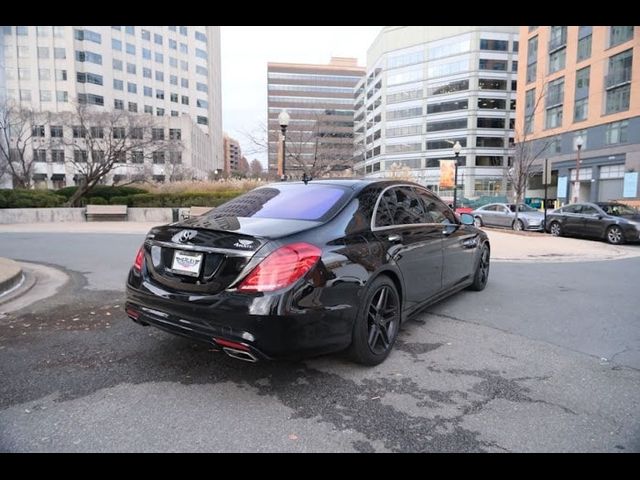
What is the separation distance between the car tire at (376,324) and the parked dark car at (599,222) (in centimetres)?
1319

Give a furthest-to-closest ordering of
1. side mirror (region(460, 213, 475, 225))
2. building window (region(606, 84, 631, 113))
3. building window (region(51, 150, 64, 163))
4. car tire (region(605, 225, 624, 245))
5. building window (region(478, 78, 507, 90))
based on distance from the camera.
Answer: building window (region(478, 78, 507, 90)) → building window (region(51, 150, 64, 163)) → building window (region(606, 84, 631, 113)) → car tire (region(605, 225, 624, 245)) → side mirror (region(460, 213, 475, 225))

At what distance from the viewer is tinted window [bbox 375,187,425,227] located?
4.04 m

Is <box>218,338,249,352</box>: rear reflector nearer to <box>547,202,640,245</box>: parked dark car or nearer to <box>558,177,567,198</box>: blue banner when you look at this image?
<box>547,202,640,245</box>: parked dark car

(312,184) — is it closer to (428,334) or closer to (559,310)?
(428,334)

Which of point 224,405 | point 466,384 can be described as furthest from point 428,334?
point 224,405

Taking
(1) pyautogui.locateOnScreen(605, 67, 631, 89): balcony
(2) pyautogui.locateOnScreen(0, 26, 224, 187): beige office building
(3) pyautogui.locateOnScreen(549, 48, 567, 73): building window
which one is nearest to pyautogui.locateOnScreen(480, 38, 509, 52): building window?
(3) pyautogui.locateOnScreen(549, 48, 567, 73): building window

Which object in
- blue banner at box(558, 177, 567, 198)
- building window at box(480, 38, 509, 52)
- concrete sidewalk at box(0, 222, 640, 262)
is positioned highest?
building window at box(480, 38, 509, 52)

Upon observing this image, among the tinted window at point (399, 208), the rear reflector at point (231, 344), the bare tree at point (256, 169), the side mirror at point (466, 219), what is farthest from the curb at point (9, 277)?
the bare tree at point (256, 169)

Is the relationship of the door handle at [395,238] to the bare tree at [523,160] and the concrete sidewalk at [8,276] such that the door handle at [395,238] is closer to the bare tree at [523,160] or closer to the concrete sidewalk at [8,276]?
the concrete sidewalk at [8,276]

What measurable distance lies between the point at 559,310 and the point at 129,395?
A: 200 inches

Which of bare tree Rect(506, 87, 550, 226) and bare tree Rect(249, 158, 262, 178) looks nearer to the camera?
bare tree Rect(506, 87, 550, 226)

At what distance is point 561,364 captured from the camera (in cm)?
Answer: 369

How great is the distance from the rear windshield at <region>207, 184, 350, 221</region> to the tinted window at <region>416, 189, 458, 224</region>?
4.46ft

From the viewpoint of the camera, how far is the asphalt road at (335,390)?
2525 mm
